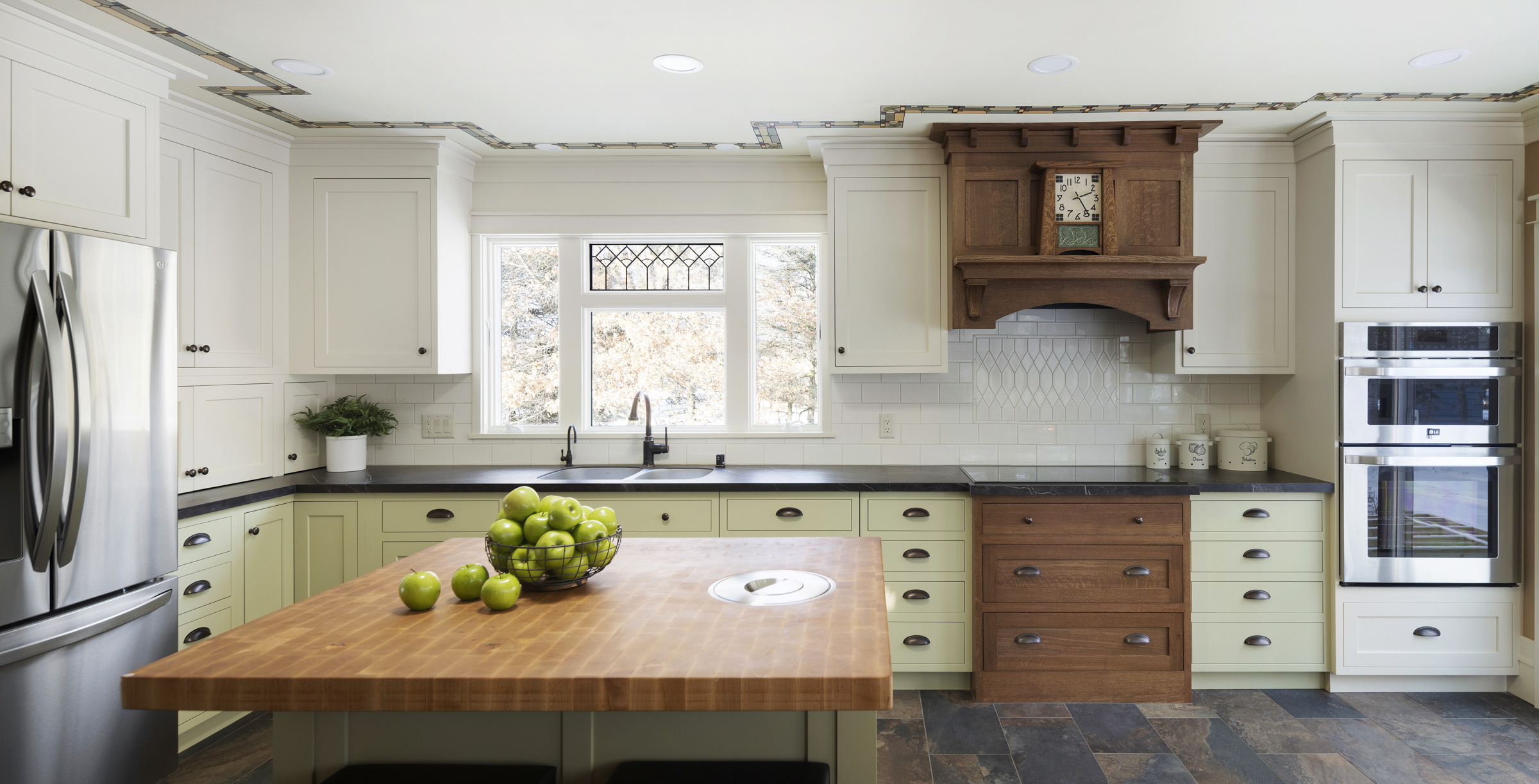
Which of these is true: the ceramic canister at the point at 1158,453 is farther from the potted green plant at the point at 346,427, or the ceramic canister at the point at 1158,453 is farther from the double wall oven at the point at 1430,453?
the potted green plant at the point at 346,427

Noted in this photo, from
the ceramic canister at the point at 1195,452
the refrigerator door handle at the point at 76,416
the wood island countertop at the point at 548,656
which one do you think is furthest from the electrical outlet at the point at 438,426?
the ceramic canister at the point at 1195,452

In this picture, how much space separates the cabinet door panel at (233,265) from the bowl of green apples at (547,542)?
217 cm

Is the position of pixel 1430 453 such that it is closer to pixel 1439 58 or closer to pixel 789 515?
pixel 1439 58

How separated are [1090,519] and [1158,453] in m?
0.72

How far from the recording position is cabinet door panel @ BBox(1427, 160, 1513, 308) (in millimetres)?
Answer: 3121

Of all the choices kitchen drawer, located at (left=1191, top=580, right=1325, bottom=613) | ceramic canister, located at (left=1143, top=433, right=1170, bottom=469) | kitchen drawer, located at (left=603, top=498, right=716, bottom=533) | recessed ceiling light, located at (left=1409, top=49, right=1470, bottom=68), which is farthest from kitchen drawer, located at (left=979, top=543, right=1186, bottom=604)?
recessed ceiling light, located at (left=1409, top=49, right=1470, bottom=68)

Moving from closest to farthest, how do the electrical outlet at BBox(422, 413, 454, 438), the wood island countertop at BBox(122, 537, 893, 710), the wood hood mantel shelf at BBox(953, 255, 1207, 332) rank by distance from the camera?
the wood island countertop at BBox(122, 537, 893, 710)
the wood hood mantel shelf at BBox(953, 255, 1207, 332)
the electrical outlet at BBox(422, 413, 454, 438)

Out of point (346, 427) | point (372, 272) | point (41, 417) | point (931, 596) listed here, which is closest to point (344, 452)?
point (346, 427)

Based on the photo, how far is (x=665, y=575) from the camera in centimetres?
176

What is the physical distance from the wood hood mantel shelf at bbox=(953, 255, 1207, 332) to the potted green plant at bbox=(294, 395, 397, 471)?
2.67 m

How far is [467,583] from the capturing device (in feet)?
5.05

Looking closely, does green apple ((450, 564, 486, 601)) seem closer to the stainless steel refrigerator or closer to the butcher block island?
the butcher block island

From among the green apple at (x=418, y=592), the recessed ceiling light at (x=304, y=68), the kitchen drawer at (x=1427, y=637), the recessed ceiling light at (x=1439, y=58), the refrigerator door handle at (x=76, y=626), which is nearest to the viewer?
the green apple at (x=418, y=592)

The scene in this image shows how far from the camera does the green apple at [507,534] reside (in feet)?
5.13
